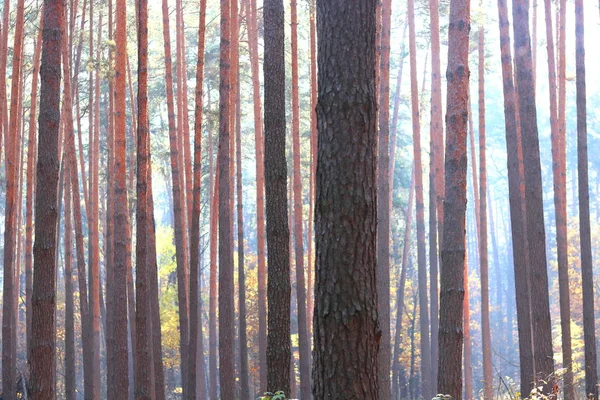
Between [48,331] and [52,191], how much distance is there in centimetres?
130

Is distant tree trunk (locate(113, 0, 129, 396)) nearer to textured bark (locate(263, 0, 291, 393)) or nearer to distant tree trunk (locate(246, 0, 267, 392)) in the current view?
textured bark (locate(263, 0, 291, 393))

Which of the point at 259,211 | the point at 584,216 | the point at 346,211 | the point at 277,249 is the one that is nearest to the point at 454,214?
the point at 277,249

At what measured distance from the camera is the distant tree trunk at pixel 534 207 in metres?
8.84

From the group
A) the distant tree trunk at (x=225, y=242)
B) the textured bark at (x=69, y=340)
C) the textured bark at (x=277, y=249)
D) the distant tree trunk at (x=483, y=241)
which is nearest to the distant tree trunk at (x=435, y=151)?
the distant tree trunk at (x=483, y=241)

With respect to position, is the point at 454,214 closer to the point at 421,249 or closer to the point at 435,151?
the point at 435,151

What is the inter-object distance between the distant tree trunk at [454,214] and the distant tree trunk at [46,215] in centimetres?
355

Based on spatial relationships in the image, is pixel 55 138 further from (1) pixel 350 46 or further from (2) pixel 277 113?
(1) pixel 350 46

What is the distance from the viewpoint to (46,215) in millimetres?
6770

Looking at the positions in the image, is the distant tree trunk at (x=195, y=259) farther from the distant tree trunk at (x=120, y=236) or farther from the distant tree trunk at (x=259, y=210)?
the distant tree trunk at (x=259, y=210)

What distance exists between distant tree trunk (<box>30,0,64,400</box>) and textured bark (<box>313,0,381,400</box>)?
3693mm

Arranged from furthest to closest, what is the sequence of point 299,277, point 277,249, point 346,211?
1. point 299,277
2. point 277,249
3. point 346,211

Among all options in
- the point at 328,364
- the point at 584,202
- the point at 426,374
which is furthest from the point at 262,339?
the point at 328,364

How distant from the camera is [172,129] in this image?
1422cm

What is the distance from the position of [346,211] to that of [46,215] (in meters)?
3.92
